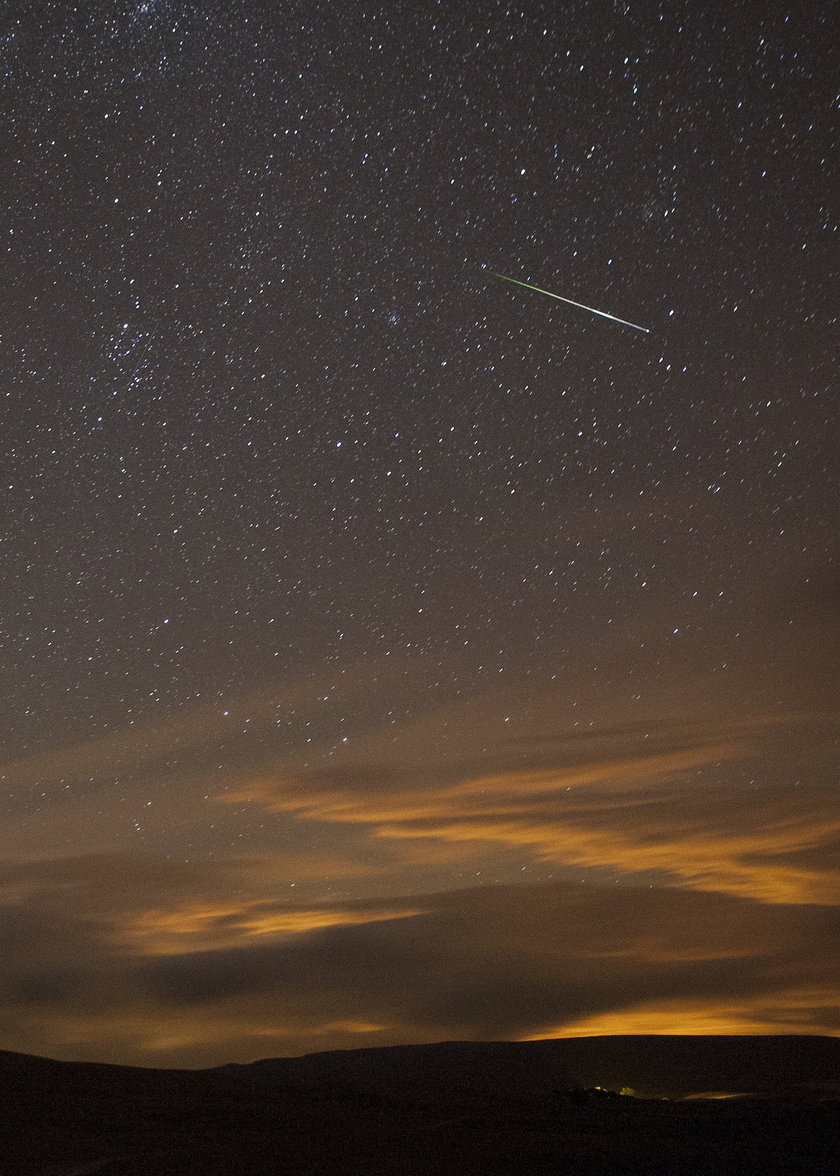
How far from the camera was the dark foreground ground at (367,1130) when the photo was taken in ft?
47.3

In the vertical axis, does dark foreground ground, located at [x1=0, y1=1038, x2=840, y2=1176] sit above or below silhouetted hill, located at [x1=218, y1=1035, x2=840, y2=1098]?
below

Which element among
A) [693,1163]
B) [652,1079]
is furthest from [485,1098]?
[652,1079]

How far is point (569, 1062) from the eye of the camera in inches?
2611

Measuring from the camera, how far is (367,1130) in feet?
59.1

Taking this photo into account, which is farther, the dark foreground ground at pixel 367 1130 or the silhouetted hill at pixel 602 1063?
the silhouetted hill at pixel 602 1063

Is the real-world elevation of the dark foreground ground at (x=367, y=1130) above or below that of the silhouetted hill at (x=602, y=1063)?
below

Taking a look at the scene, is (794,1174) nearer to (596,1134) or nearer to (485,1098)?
(596,1134)

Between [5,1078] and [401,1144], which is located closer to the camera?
[401,1144]

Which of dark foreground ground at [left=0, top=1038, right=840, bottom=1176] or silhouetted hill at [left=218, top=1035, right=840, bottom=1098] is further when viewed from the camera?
silhouetted hill at [left=218, top=1035, right=840, bottom=1098]

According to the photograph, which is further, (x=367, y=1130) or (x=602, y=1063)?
(x=602, y=1063)

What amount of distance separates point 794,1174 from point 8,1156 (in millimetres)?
11745

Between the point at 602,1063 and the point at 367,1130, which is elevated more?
the point at 602,1063

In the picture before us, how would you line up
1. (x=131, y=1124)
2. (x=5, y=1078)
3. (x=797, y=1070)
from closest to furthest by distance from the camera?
1. (x=131, y=1124)
2. (x=5, y=1078)
3. (x=797, y=1070)

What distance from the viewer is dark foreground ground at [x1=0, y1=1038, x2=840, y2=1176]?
47.3ft
